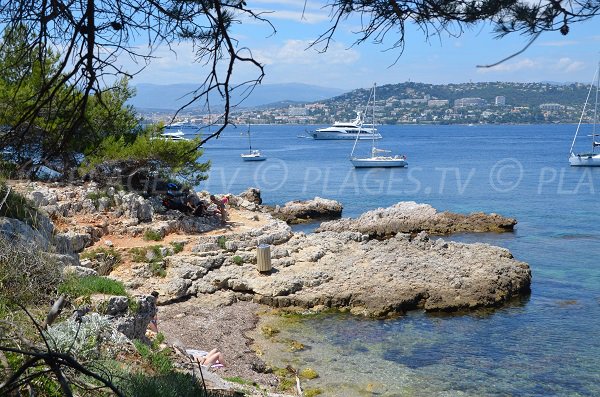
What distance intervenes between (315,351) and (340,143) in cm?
9168

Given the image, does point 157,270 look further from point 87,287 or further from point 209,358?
point 87,287

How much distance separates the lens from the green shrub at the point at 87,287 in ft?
25.3

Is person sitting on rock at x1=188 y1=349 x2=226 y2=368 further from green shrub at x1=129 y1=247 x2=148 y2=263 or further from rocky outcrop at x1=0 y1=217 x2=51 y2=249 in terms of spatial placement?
green shrub at x1=129 y1=247 x2=148 y2=263

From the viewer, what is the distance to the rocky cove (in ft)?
50.9

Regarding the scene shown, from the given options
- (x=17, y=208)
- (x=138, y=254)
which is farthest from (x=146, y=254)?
(x=17, y=208)

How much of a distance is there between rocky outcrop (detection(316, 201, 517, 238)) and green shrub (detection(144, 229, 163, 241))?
34.8ft

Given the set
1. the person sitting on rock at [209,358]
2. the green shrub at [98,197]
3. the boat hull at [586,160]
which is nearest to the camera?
the person sitting on rock at [209,358]

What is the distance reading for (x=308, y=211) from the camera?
107ft

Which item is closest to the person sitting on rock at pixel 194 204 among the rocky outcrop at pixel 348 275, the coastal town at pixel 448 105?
the rocky outcrop at pixel 348 275

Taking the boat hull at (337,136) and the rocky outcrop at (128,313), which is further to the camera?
the boat hull at (337,136)

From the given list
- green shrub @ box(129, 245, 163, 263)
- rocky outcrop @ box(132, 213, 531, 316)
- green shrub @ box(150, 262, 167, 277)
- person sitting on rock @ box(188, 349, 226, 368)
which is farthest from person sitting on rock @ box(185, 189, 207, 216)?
person sitting on rock @ box(188, 349, 226, 368)

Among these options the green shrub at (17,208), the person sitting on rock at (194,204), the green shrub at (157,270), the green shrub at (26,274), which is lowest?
the green shrub at (157,270)

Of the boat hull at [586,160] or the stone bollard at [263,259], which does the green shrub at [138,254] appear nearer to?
the stone bollard at [263,259]

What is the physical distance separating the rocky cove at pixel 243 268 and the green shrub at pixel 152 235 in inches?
1.1
